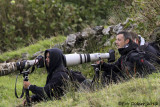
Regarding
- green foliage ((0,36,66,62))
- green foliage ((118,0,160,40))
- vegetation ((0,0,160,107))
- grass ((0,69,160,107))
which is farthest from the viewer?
green foliage ((0,36,66,62))

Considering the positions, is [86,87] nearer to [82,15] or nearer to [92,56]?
[92,56]

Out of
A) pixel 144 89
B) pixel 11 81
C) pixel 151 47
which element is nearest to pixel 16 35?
pixel 11 81

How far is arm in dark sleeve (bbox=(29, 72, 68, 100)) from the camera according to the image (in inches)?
231

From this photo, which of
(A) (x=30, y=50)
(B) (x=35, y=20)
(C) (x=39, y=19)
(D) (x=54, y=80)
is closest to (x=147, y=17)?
(D) (x=54, y=80)

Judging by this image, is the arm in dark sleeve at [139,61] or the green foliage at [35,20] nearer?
the arm in dark sleeve at [139,61]

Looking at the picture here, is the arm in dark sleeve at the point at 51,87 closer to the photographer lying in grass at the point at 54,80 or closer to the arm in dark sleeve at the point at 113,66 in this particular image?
the photographer lying in grass at the point at 54,80

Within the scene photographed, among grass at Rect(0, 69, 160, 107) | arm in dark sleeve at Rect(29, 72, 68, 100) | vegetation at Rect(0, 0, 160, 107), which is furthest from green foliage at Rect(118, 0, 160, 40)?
arm in dark sleeve at Rect(29, 72, 68, 100)

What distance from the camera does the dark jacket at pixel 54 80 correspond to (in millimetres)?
5871

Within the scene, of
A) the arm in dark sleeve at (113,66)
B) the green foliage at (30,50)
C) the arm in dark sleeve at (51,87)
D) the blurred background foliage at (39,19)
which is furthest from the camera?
the blurred background foliage at (39,19)

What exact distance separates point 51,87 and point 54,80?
0.52 feet

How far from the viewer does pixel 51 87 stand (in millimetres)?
5875

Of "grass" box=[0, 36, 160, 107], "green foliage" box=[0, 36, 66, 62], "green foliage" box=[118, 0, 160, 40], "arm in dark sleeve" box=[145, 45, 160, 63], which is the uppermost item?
"green foliage" box=[118, 0, 160, 40]

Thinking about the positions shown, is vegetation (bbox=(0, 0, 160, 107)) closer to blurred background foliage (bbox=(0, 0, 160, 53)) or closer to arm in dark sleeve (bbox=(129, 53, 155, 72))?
blurred background foliage (bbox=(0, 0, 160, 53))

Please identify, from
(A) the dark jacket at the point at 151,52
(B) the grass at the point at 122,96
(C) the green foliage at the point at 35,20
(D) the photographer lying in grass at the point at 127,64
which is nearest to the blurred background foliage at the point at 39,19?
(C) the green foliage at the point at 35,20
